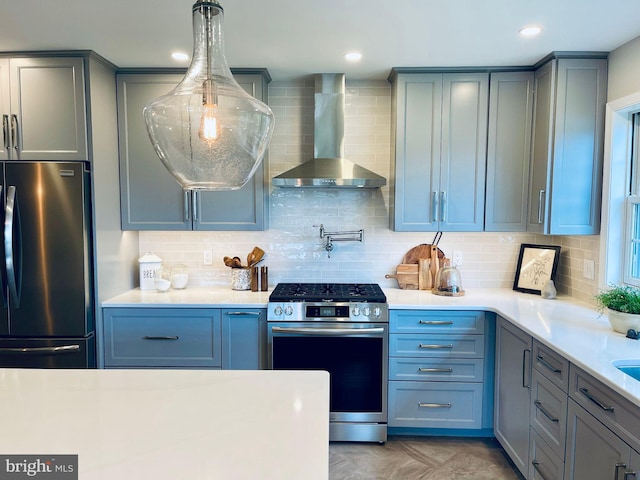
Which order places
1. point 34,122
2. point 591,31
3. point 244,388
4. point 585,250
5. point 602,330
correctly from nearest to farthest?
point 244,388 → point 602,330 → point 591,31 → point 34,122 → point 585,250

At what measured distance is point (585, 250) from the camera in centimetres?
270

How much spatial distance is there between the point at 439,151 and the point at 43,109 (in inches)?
104

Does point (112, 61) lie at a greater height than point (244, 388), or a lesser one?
greater

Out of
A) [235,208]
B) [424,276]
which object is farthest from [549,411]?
[235,208]

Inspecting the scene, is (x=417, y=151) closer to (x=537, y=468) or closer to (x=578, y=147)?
(x=578, y=147)

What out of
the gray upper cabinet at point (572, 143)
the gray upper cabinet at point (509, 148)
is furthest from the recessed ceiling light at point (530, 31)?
the gray upper cabinet at point (509, 148)

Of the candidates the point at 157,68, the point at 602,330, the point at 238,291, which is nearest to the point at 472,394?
the point at 602,330

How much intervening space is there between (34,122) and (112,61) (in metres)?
0.64

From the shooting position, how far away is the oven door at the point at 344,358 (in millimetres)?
2572

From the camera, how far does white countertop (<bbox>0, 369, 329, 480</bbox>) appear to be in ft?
3.05

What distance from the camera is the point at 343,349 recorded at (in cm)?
258

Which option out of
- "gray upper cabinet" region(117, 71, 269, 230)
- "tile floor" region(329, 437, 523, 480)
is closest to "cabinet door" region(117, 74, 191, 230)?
"gray upper cabinet" region(117, 71, 269, 230)

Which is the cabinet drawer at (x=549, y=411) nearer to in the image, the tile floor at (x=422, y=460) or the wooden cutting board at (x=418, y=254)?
the tile floor at (x=422, y=460)

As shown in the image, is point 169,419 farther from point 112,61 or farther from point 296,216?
point 112,61
